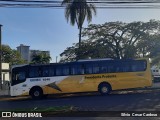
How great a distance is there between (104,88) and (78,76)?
89.9 inches

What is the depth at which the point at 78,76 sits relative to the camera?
25.5 m

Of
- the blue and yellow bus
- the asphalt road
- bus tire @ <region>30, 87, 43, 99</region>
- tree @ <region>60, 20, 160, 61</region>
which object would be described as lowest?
the asphalt road

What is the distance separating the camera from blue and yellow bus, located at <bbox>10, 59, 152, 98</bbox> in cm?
2525

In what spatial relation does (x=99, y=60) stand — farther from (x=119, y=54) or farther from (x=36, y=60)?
(x=36, y=60)

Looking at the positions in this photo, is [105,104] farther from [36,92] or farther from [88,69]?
[36,92]

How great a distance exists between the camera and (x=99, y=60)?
25672 mm

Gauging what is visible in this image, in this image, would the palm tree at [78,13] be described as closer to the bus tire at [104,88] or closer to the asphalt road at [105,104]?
the bus tire at [104,88]

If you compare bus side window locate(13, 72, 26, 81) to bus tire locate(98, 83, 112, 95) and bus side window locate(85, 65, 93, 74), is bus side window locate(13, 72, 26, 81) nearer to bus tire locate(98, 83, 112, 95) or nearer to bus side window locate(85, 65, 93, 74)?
bus side window locate(85, 65, 93, 74)

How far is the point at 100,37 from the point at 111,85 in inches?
629

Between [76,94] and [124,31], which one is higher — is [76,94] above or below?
below

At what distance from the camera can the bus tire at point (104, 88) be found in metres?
25.1

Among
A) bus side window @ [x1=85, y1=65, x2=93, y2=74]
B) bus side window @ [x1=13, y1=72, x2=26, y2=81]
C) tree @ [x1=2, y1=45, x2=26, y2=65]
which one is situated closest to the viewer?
bus side window @ [x1=13, y1=72, x2=26, y2=81]

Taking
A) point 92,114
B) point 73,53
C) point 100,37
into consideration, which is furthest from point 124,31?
point 92,114

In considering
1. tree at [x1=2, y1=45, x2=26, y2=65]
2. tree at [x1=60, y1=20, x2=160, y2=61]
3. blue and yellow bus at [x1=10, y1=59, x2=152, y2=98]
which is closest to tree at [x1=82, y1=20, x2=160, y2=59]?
tree at [x1=60, y1=20, x2=160, y2=61]
